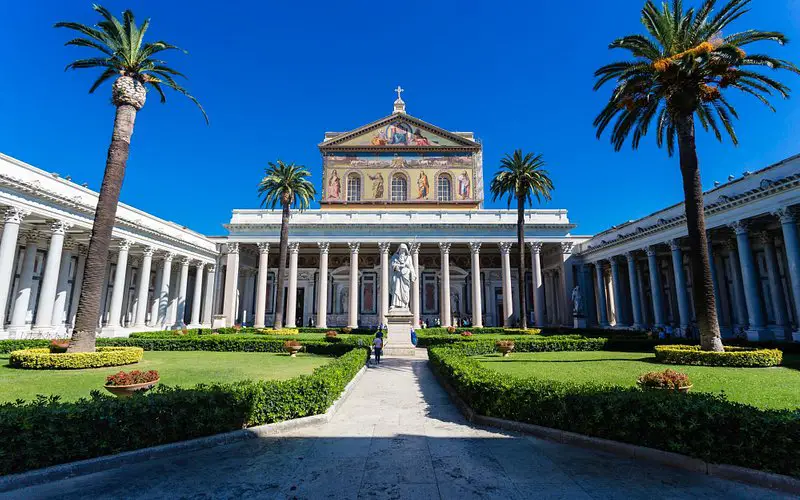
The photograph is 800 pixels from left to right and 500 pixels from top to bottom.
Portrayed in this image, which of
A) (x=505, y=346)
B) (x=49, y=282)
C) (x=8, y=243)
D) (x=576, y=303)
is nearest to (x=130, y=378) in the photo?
(x=505, y=346)

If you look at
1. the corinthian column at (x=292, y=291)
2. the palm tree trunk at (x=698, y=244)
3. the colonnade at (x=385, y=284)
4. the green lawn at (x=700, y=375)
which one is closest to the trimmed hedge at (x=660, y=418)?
the green lawn at (x=700, y=375)

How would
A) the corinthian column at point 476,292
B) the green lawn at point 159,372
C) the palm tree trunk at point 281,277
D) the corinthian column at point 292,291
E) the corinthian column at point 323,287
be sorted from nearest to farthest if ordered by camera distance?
the green lawn at point 159,372, the palm tree trunk at point 281,277, the corinthian column at point 292,291, the corinthian column at point 476,292, the corinthian column at point 323,287

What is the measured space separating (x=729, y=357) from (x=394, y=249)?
30586 millimetres

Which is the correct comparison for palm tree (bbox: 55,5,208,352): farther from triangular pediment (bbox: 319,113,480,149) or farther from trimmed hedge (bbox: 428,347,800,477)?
triangular pediment (bbox: 319,113,480,149)

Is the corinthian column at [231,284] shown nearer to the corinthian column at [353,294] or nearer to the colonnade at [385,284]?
the colonnade at [385,284]

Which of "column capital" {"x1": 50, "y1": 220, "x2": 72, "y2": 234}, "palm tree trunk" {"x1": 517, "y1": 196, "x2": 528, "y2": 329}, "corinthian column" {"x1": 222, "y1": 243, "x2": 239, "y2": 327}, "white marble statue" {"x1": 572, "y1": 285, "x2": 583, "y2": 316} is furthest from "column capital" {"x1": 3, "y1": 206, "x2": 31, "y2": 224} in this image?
"white marble statue" {"x1": 572, "y1": 285, "x2": 583, "y2": 316}

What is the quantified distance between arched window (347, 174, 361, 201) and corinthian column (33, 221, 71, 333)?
2645 centimetres

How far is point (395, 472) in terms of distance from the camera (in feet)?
17.5

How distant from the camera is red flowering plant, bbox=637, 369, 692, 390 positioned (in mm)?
7773

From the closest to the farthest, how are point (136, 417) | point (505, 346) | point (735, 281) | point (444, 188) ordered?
point (136, 417)
point (505, 346)
point (735, 281)
point (444, 188)

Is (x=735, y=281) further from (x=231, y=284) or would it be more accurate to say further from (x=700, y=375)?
(x=231, y=284)

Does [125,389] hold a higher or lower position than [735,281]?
lower

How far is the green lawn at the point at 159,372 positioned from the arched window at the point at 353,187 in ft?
98.7

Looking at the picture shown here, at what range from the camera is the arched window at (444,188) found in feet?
149
